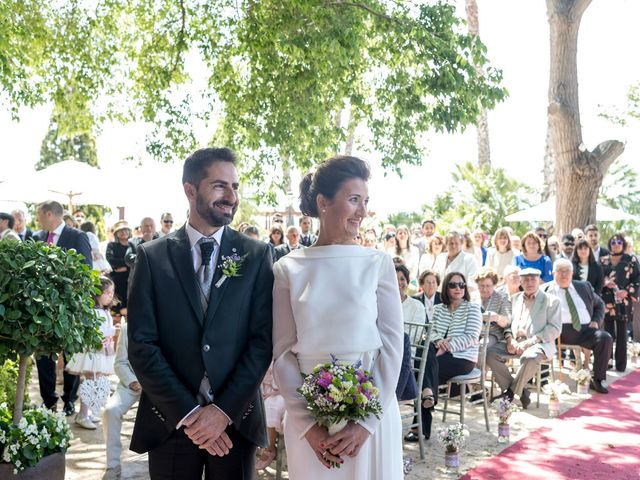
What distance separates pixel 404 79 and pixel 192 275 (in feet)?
23.9

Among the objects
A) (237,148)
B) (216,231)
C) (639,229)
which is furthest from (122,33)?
(639,229)

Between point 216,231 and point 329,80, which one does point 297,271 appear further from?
point 329,80

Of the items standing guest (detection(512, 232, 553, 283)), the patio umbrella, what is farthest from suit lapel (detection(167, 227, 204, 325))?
the patio umbrella

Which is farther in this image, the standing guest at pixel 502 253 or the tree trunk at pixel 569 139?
the tree trunk at pixel 569 139

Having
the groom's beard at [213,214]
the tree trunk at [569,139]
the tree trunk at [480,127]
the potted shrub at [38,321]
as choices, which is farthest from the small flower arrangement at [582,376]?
the tree trunk at [480,127]

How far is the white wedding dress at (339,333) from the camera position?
9.78 ft

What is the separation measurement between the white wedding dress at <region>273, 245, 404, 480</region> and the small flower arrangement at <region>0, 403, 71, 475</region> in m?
1.93

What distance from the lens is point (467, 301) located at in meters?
7.48

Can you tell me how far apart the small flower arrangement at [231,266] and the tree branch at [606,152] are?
40.8 ft

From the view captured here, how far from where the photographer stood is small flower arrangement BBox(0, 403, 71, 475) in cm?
430

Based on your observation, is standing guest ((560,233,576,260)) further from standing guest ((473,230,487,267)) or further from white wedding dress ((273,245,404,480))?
white wedding dress ((273,245,404,480))

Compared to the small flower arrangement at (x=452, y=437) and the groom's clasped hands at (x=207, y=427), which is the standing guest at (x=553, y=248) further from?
the groom's clasped hands at (x=207, y=427)

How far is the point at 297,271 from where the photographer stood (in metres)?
3.06

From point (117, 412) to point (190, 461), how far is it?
2968mm
